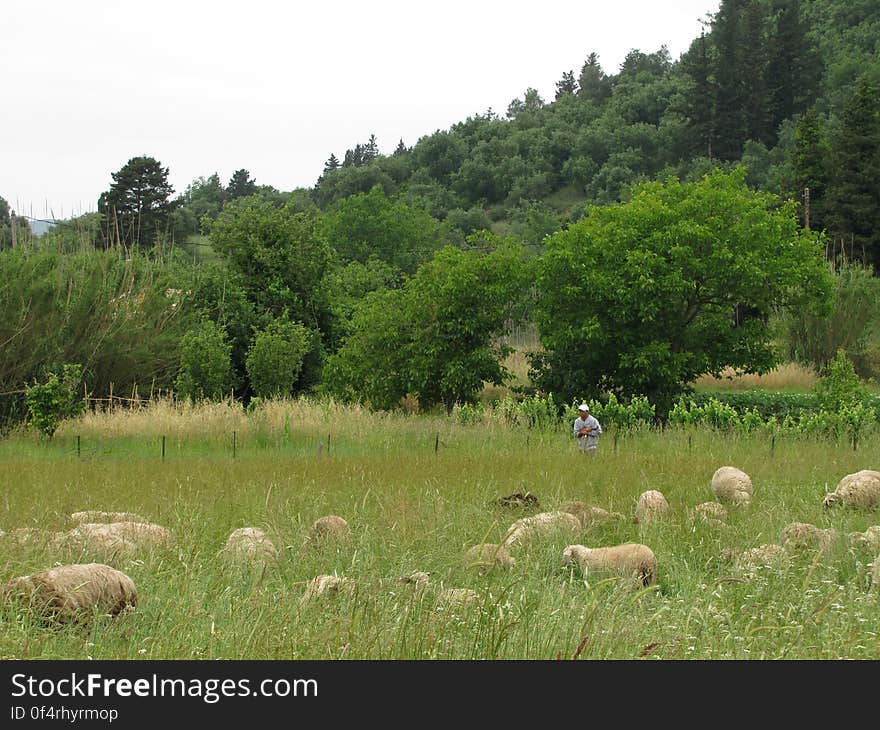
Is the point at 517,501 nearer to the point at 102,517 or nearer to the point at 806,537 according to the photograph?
the point at 806,537

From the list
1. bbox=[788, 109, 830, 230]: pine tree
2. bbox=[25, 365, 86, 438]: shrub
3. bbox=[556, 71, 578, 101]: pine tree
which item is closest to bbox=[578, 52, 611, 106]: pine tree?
bbox=[556, 71, 578, 101]: pine tree

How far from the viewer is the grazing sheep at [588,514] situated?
9.02m

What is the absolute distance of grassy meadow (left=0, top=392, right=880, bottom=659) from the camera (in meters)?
4.89

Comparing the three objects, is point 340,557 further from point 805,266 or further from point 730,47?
point 730,47

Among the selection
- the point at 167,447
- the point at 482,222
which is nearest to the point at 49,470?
the point at 167,447

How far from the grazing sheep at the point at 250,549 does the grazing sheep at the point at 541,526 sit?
180 centimetres

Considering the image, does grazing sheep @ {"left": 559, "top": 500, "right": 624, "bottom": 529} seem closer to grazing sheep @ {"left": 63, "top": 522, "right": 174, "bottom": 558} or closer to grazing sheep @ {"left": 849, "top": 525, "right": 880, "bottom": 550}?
grazing sheep @ {"left": 849, "top": 525, "right": 880, "bottom": 550}

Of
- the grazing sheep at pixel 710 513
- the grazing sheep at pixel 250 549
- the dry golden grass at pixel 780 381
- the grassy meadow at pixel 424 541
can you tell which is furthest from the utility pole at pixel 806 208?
the grazing sheep at pixel 250 549

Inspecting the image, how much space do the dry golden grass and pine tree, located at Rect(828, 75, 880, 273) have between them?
16.2m

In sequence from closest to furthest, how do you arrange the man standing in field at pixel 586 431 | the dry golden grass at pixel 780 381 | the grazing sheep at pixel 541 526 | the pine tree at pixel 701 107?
1. the grazing sheep at pixel 541 526
2. the man standing in field at pixel 586 431
3. the dry golden grass at pixel 780 381
4. the pine tree at pixel 701 107

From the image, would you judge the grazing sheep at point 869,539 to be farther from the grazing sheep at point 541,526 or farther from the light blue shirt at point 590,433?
the light blue shirt at point 590,433

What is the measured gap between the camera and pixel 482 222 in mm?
81125

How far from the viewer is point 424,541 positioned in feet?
26.3
